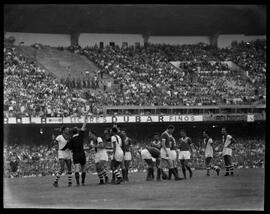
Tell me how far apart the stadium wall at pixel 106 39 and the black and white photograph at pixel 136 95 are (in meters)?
0.04

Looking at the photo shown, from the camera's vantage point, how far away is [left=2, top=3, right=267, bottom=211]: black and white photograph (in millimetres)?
14922

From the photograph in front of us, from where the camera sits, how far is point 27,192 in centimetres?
1325

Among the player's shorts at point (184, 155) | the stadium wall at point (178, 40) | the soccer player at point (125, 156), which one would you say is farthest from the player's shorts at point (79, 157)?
the stadium wall at point (178, 40)

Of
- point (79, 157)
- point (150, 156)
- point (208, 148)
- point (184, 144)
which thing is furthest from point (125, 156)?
point (208, 148)

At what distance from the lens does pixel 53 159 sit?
18922 millimetres

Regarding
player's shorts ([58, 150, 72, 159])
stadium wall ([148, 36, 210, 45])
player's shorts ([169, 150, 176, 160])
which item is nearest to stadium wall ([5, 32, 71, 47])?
stadium wall ([148, 36, 210, 45])

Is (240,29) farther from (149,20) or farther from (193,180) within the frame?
(193,180)

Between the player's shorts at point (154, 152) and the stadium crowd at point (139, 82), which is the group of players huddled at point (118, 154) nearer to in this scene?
the player's shorts at point (154, 152)

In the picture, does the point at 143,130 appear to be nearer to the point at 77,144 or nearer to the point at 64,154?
the point at 64,154

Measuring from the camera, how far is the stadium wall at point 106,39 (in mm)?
19266

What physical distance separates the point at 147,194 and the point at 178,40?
858 centimetres

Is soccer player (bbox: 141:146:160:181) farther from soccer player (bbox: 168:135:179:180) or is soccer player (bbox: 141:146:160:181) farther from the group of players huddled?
soccer player (bbox: 168:135:179:180)

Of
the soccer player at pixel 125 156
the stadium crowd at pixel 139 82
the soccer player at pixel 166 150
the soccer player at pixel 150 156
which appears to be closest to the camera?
the soccer player at pixel 125 156

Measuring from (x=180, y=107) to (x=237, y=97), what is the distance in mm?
1797
